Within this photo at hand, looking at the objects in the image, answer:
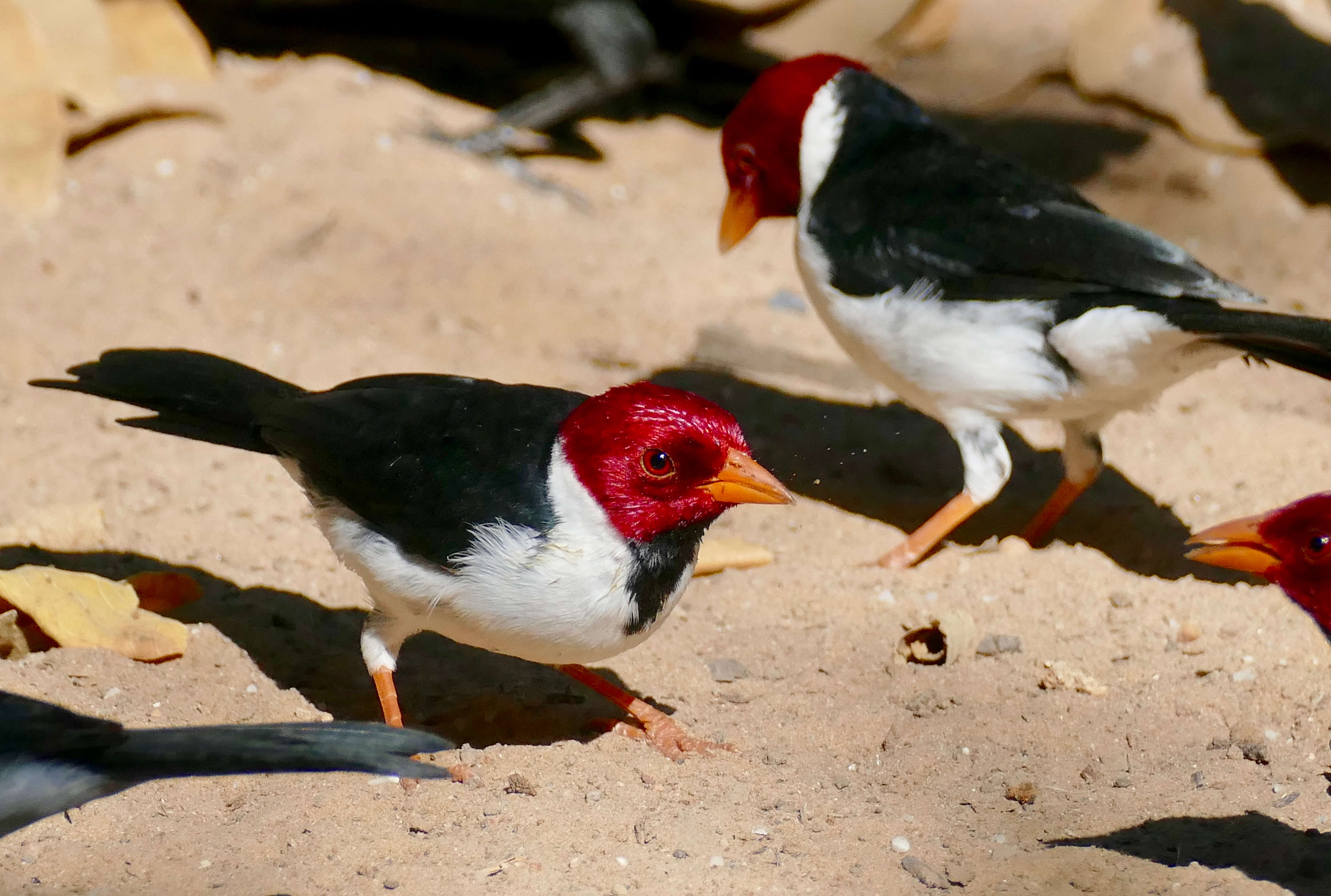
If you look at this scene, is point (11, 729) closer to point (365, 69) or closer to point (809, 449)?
point (809, 449)

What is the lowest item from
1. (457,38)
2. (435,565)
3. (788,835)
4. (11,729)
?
(457,38)

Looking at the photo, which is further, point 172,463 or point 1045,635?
point 172,463

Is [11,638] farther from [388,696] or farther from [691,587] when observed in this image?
[691,587]

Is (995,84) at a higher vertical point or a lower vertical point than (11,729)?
lower

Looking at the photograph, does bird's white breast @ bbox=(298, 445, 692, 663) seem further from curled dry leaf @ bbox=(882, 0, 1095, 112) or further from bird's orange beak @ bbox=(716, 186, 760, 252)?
curled dry leaf @ bbox=(882, 0, 1095, 112)

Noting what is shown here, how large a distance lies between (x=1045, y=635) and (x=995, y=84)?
4.61m

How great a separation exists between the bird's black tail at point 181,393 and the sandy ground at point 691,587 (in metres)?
0.64

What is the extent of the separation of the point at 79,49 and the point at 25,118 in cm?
52

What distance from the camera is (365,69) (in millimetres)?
8023

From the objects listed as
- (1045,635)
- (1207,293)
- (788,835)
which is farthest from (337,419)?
(1207,293)

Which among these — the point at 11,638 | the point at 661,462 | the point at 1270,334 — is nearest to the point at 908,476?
the point at 1270,334

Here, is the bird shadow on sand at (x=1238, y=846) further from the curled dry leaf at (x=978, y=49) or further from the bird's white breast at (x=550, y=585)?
the curled dry leaf at (x=978, y=49)

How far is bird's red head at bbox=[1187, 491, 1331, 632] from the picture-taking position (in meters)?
2.86

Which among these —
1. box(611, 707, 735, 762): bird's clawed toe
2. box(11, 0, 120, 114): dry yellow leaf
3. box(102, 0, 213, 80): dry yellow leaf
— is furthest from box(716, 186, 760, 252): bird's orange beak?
box(102, 0, 213, 80): dry yellow leaf
